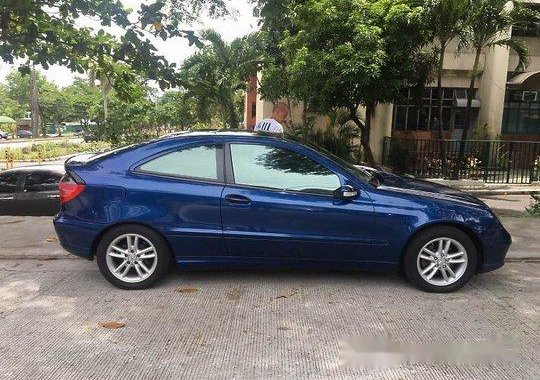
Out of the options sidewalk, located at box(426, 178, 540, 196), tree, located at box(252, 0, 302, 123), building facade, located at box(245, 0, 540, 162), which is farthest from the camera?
building facade, located at box(245, 0, 540, 162)

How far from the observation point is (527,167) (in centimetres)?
1659

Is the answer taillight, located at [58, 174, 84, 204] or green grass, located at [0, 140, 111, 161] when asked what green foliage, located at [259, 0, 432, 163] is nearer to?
taillight, located at [58, 174, 84, 204]

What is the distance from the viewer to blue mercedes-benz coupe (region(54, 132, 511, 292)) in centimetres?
457

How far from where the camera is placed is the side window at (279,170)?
4633 mm

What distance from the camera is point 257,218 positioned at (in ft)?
15.0

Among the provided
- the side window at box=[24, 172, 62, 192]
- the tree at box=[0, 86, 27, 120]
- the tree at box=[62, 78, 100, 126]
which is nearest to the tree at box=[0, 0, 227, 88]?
the side window at box=[24, 172, 62, 192]

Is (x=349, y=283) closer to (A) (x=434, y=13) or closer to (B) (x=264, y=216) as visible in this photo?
(B) (x=264, y=216)

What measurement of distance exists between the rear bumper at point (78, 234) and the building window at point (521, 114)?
19.0 metres

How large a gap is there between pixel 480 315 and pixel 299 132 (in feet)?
45.5

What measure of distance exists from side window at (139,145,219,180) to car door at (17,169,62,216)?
6.52 meters

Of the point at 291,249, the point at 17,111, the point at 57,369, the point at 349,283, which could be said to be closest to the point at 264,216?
the point at 291,249

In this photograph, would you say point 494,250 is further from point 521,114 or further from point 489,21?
point 521,114

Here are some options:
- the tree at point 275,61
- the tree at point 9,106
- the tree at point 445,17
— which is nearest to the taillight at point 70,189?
the tree at point 275,61

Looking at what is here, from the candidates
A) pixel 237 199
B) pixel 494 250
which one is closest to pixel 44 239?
pixel 237 199
